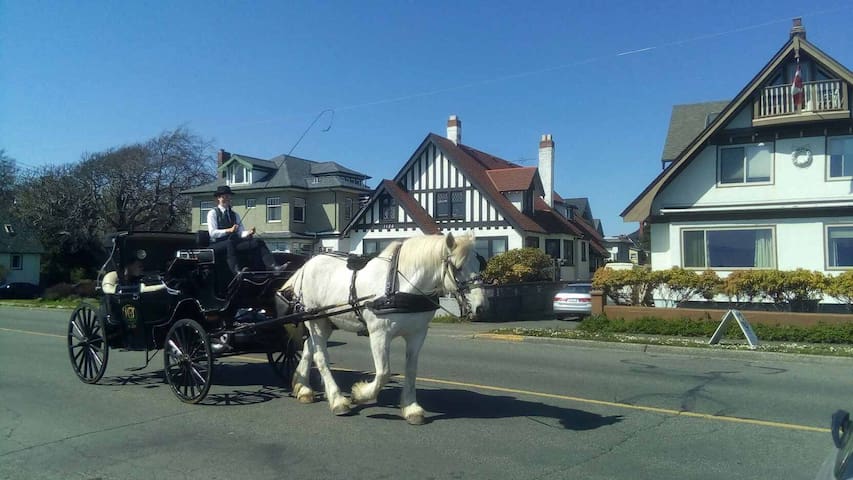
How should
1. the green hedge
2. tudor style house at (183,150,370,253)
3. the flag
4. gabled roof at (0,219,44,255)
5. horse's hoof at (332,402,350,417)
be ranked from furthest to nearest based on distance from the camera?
1. gabled roof at (0,219,44,255)
2. tudor style house at (183,150,370,253)
3. the flag
4. the green hedge
5. horse's hoof at (332,402,350,417)

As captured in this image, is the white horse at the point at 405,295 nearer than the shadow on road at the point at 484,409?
Yes

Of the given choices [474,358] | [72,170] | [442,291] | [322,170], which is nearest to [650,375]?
[474,358]

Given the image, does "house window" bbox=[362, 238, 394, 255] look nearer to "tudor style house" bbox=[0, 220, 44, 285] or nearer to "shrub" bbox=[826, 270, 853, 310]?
"shrub" bbox=[826, 270, 853, 310]

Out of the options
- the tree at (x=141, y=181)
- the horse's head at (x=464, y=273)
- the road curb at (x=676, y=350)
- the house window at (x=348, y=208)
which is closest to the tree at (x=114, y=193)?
the tree at (x=141, y=181)

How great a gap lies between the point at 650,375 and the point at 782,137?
50.3 feet

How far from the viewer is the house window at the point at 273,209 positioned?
1708 inches

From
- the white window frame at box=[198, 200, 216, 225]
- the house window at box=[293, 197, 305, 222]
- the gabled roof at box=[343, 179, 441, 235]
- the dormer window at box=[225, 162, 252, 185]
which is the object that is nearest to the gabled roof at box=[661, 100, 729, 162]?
the gabled roof at box=[343, 179, 441, 235]

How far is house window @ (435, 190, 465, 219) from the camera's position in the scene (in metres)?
34.1

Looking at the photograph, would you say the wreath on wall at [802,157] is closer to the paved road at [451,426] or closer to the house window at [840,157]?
the house window at [840,157]

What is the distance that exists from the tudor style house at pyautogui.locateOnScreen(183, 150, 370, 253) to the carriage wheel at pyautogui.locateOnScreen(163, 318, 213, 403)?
33.2m

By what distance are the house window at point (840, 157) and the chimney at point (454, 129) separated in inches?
792

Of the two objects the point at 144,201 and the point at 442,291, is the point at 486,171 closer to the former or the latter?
the point at 144,201

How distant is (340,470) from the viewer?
19.2 ft

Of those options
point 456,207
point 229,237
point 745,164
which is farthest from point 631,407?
point 456,207
